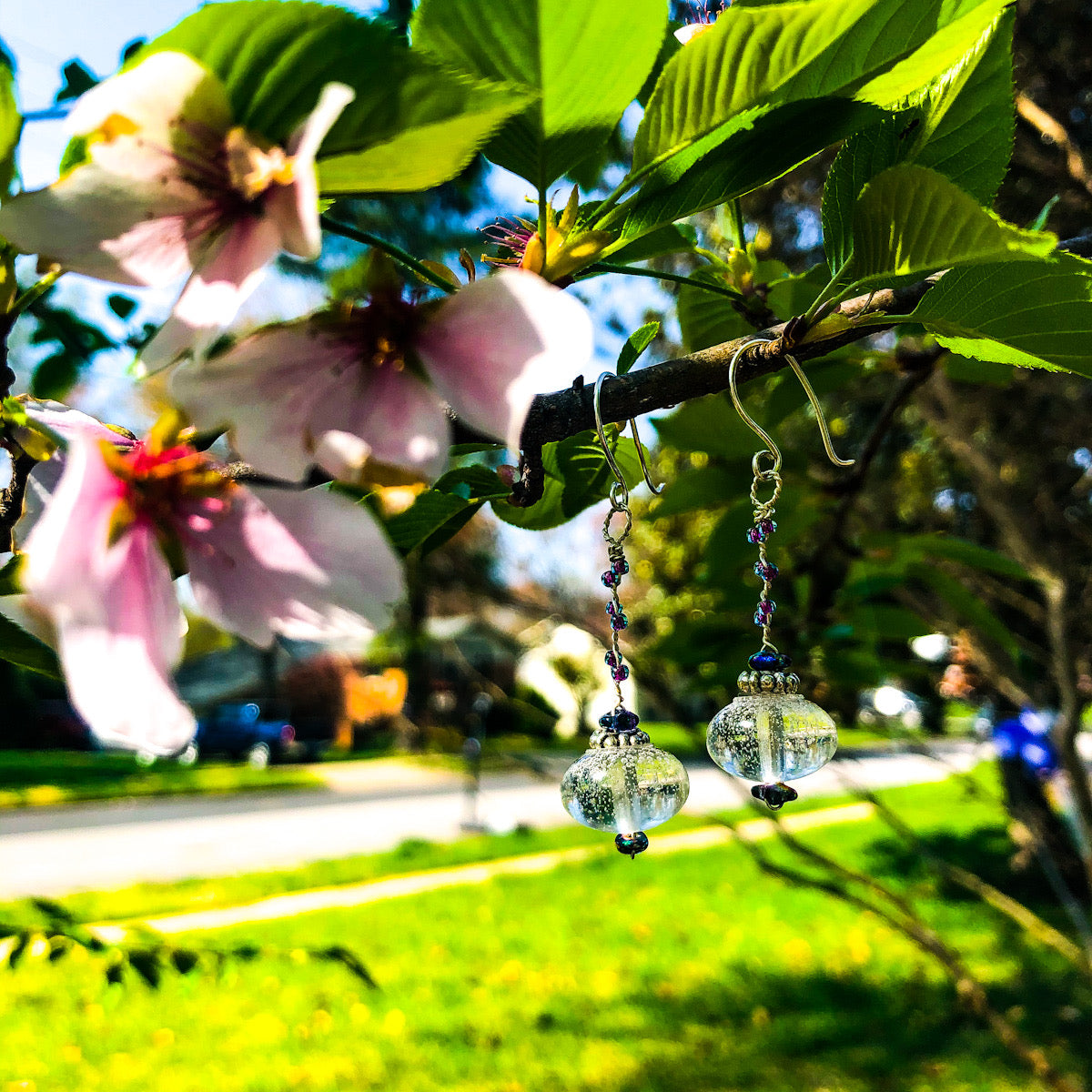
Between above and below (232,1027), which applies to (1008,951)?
above

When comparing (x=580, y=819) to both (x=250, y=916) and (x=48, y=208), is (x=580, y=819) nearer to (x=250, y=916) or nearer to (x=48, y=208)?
(x=48, y=208)

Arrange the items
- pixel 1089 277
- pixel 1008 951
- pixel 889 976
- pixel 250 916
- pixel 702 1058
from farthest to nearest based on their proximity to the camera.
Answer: pixel 250 916, pixel 1008 951, pixel 889 976, pixel 702 1058, pixel 1089 277

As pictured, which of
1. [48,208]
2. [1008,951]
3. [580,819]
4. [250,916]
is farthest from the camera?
[250,916]

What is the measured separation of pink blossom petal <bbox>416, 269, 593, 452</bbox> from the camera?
0.94 feet

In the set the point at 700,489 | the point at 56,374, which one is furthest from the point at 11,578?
the point at 56,374

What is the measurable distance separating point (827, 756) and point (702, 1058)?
3.14 m

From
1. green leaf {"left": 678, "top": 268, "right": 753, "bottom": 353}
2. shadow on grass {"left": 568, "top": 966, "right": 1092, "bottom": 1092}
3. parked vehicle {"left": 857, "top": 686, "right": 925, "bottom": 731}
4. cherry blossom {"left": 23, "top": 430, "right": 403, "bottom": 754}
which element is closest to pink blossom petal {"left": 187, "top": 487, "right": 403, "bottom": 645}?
cherry blossom {"left": 23, "top": 430, "right": 403, "bottom": 754}

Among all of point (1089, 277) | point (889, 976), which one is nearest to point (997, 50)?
point (1089, 277)

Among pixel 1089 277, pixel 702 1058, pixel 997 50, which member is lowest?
pixel 702 1058

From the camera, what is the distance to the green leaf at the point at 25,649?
0.45m

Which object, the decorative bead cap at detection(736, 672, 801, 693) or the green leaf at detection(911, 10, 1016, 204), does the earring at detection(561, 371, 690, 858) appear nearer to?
the decorative bead cap at detection(736, 672, 801, 693)

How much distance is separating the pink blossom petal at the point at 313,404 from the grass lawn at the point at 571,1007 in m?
2.82

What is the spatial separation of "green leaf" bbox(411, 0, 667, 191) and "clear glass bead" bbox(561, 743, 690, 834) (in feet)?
1.21

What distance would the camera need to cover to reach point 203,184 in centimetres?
31
